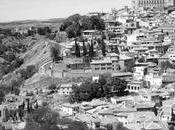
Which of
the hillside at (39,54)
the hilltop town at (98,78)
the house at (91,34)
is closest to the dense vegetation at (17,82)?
the hilltop town at (98,78)

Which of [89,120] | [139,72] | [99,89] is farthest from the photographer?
[139,72]

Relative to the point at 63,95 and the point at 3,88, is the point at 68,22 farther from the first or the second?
the point at 63,95

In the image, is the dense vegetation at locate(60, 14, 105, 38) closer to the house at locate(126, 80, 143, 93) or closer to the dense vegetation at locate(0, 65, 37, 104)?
the dense vegetation at locate(0, 65, 37, 104)

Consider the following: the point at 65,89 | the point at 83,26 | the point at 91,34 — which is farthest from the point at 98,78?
the point at 83,26

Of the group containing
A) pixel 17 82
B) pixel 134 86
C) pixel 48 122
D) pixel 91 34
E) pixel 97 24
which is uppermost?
pixel 97 24

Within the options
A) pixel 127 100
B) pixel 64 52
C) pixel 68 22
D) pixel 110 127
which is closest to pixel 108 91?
pixel 127 100

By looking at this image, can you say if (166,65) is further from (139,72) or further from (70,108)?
(70,108)

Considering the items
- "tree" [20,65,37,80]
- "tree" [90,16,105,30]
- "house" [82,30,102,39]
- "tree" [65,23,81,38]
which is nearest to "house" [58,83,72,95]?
"tree" [20,65,37,80]

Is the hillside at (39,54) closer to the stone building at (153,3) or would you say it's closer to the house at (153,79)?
the house at (153,79)

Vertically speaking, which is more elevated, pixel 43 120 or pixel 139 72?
pixel 139 72
